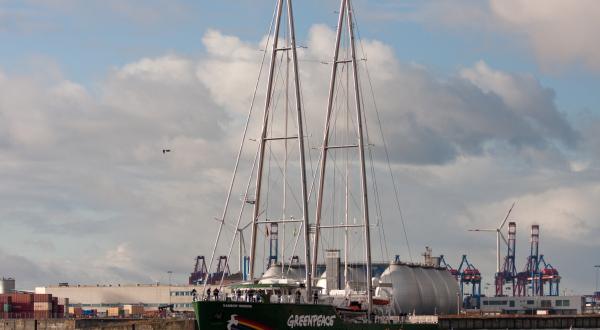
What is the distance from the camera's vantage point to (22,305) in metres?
185

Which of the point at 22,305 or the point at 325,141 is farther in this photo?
the point at 22,305

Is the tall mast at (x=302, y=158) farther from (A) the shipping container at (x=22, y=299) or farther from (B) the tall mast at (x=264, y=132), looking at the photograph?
(A) the shipping container at (x=22, y=299)

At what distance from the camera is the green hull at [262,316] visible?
79.2 meters

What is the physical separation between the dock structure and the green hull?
7523 cm

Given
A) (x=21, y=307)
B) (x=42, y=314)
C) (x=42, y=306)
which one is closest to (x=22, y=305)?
(x=21, y=307)

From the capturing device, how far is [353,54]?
94312mm

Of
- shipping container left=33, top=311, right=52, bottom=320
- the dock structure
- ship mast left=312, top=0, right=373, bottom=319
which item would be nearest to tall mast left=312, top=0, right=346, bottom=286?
ship mast left=312, top=0, right=373, bottom=319

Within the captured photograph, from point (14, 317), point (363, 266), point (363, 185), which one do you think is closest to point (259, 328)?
point (363, 185)

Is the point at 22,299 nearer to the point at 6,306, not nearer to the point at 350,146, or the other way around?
the point at 6,306

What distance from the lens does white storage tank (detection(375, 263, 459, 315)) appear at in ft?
563

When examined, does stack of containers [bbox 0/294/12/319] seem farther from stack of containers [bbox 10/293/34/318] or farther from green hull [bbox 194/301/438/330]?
green hull [bbox 194/301/438/330]

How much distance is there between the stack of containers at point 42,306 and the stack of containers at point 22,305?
2.41ft

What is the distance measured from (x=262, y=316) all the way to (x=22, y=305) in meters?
111

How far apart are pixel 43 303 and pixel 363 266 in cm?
4908
